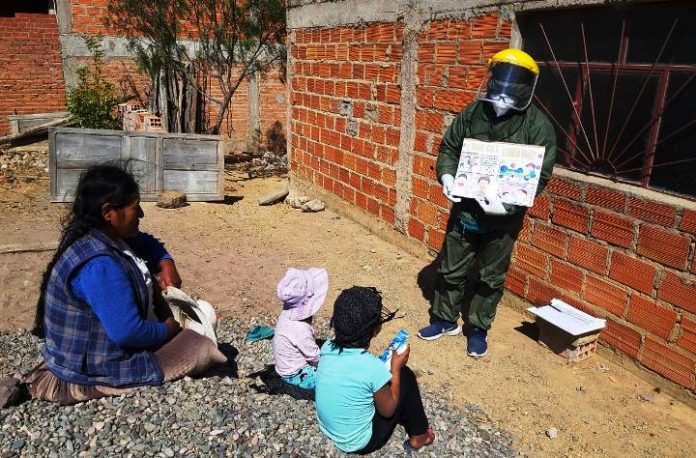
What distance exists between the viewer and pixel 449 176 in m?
3.63

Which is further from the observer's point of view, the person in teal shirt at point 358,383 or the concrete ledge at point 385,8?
the concrete ledge at point 385,8

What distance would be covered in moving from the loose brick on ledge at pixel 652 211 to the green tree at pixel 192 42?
7.58 metres

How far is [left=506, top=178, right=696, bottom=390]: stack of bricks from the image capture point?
3.27 m

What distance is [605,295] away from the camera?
12.2ft

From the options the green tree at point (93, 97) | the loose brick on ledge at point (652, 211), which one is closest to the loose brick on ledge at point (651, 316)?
the loose brick on ledge at point (652, 211)

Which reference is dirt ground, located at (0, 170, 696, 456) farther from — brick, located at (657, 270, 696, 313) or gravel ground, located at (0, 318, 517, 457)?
brick, located at (657, 270, 696, 313)

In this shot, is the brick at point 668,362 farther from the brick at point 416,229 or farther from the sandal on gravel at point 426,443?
the brick at point 416,229

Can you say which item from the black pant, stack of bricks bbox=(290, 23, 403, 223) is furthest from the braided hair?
stack of bricks bbox=(290, 23, 403, 223)

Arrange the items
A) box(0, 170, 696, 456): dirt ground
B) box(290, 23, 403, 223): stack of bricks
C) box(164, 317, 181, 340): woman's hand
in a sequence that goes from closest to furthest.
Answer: box(164, 317, 181, 340): woman's hand < box(0, 170, 696, 456): dirt ground < box(290, 23, 403, 223): stack of bricks

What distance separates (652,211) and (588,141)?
71cm

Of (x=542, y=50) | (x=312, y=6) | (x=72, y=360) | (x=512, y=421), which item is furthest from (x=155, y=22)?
(x=512, y=421)

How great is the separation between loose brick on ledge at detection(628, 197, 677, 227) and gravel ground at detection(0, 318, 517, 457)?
161 cm

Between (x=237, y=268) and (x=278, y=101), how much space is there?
27.9 feet

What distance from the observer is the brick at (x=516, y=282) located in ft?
14.3
